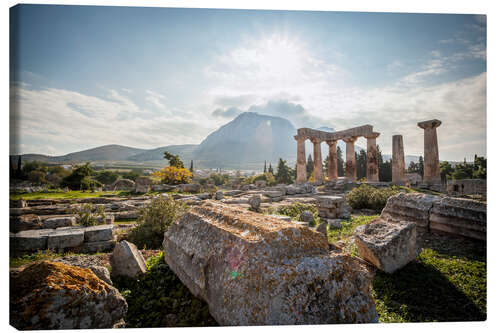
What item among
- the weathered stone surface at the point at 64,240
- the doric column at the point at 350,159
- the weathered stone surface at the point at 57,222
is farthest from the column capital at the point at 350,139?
the weathered stone surface at the point at 64,240

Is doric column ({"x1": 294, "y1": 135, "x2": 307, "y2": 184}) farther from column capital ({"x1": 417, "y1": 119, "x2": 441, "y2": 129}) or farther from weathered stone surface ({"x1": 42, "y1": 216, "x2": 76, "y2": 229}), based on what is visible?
weathered stone surface ({"x1": 42, "y1": 216, "x2": 76, "y2": 229})

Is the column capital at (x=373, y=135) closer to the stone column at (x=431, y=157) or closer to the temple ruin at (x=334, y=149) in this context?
the temple ruin at (x=334, y=149)

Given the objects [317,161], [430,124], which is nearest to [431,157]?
[430,124]

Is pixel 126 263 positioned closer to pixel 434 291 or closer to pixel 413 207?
pixel 434 291

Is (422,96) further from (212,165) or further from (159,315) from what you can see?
(212,165)

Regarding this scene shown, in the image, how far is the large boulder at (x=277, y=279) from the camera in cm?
214

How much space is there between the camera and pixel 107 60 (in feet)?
16.4

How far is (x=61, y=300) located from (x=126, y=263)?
126 cm

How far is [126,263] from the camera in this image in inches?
140

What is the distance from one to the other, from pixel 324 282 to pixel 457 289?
9.22 feet

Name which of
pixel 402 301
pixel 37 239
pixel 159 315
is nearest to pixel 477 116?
pixel 402 301

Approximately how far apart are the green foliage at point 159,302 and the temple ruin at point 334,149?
21.4m

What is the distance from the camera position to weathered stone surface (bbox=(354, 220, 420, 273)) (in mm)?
4026

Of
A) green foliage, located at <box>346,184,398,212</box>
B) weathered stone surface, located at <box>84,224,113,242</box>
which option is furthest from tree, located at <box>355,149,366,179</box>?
weathered stone surface, located at <box>84,224,113,242</box>
